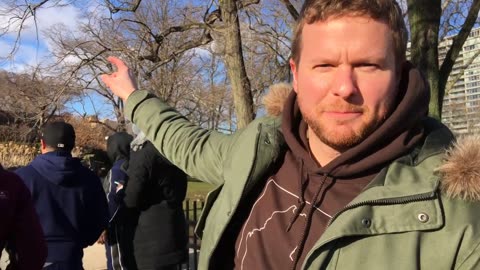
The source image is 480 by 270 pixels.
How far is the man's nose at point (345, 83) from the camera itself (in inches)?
60.7

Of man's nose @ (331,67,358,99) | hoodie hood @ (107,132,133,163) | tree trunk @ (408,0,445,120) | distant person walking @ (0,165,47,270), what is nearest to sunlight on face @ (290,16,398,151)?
man's nose @ (331,67,358,99)

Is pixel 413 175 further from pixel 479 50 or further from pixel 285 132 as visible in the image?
pixel 479 50

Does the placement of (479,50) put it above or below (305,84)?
above

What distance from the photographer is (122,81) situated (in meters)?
2.45

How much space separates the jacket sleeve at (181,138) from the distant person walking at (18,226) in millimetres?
1086

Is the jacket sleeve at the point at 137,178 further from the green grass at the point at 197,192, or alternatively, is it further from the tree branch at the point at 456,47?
the green grass at the point at 197,192

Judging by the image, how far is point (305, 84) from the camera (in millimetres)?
1671

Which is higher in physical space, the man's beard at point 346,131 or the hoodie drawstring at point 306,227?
the man's beard at point 346,131

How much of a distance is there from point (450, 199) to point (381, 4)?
647mm

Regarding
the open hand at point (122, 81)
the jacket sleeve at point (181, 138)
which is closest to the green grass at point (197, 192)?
the open hand at point (122, 81)

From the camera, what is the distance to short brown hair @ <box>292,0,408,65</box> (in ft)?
5.15

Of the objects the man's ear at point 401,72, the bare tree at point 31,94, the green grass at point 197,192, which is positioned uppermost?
the bare tree at point 31,94

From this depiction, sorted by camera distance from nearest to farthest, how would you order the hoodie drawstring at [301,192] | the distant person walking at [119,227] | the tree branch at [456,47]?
1. the hoodie drawstring at [301,192]
2. the distant person walking at [119,227]
3. the tree branch at [456,47]

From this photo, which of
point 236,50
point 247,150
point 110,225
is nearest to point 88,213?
point 110,225
